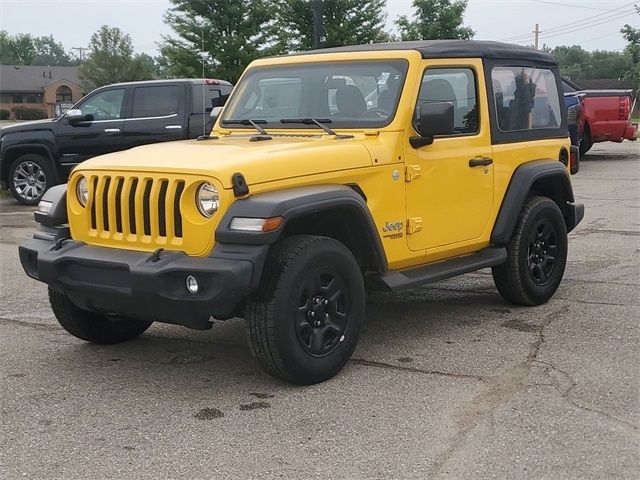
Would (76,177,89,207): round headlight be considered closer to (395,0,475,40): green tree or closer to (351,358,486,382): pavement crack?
(351,358,486,382): pavement crack

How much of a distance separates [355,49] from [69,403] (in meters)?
3.01

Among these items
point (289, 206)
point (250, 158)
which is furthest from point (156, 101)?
point (289, 206)

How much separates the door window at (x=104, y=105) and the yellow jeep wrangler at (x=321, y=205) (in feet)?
21.7

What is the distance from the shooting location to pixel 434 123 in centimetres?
493

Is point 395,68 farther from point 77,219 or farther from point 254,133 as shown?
point 77,219

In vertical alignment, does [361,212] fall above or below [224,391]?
above

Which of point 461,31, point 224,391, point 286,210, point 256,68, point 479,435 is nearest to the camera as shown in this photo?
point 479,435

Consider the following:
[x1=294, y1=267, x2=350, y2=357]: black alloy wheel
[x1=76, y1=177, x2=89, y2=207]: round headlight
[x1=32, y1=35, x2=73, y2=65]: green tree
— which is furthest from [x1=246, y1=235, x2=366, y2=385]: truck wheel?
[x1=32, y1=35, x2=73, y2=65]: green tree

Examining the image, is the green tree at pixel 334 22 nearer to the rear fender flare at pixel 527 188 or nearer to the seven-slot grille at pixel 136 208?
the rear fender flare at pixel 527 188

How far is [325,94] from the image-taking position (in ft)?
17.9

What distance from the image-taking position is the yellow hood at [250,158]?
424 centimetres

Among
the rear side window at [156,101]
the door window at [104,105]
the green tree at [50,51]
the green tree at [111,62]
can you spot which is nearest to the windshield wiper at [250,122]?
the rear side window at [156,101]

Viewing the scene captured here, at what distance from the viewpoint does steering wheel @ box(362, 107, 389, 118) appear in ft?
16.9

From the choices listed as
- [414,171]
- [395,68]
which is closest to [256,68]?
[395,68]
